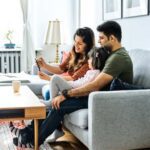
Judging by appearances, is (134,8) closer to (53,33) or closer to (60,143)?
(60,143)

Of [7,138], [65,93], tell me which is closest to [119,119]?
[65,93]

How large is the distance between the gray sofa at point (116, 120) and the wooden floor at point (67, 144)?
391mm

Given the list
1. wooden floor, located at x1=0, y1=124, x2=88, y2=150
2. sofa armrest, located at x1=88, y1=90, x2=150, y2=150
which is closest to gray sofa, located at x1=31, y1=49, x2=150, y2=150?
sofa armrest, located at x1=88, y1=90, x2=150, y2=150

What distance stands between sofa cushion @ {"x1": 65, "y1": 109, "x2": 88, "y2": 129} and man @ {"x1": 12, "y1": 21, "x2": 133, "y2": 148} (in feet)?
0.23

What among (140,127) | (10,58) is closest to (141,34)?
(140,127)

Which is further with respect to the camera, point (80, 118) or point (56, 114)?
point (56, 114)

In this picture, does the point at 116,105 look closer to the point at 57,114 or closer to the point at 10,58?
the point at 57,114

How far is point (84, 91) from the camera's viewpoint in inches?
100

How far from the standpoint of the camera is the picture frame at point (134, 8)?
3.13m

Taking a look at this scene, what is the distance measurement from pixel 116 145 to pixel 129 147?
11 cm

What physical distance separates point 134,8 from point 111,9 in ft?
1.97

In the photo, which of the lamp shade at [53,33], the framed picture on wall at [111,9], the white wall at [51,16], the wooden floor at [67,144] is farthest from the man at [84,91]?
the white wall at [51,16]

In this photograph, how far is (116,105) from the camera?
7.49 feet

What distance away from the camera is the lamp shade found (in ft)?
15.5
